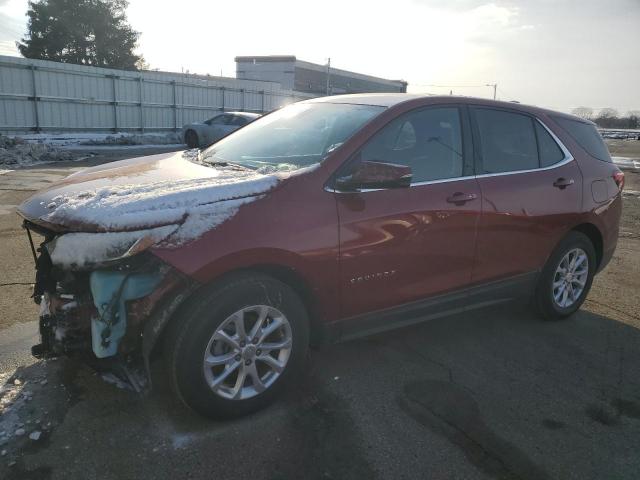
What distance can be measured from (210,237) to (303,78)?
51.6 meters

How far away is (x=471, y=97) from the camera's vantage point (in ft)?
12.8

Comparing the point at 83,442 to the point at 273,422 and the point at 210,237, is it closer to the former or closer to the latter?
the point at 273,422

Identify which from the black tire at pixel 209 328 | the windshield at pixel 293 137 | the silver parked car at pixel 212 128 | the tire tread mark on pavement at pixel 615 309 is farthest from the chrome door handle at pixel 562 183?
the silver parked car at pixel 212 128

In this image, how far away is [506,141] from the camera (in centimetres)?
396

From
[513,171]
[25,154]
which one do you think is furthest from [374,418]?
[25,154]

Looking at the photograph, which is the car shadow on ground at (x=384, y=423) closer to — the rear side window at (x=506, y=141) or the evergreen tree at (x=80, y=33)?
the rear side window at (x=506, y=141)

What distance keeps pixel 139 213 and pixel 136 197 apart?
17 cm

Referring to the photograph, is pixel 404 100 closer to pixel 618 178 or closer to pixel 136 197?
pixel 136 197

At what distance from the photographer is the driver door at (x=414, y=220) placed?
305 centimetres

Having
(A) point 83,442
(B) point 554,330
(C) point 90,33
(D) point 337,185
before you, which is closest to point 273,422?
(A) point 83,442

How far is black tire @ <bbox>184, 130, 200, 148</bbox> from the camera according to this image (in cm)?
1891

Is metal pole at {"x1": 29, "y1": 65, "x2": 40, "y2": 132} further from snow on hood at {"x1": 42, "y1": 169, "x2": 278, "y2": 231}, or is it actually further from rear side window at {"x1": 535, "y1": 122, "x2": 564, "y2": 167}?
rear side window at {"x1": 535, "y1": 122, "x2": 564, "y2": 167}

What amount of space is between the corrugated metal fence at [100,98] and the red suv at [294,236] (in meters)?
18.0

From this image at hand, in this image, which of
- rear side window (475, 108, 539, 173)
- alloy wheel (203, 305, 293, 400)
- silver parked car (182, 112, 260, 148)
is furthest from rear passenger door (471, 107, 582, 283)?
silver parked car (182, 112, 260, 148)
